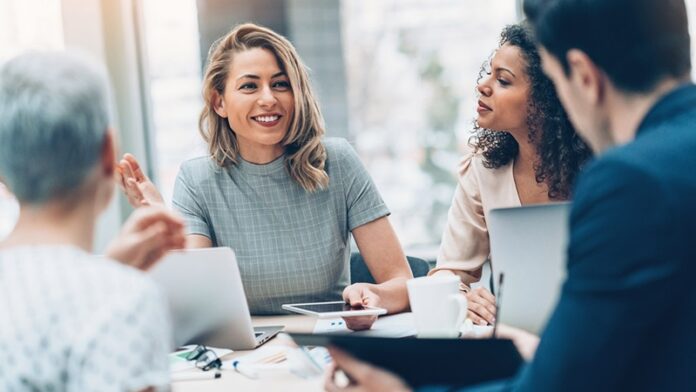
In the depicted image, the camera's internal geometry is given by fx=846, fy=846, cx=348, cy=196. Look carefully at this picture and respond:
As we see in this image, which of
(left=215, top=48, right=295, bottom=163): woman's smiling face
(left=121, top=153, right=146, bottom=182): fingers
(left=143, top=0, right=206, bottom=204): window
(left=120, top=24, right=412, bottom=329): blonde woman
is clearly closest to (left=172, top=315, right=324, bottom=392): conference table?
(left=121, top=153, right=146, bottom=182): fingers

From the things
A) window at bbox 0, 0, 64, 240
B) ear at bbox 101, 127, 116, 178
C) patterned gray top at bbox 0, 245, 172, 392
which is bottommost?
patterned gray top at bbox 0, 245, 172, 392

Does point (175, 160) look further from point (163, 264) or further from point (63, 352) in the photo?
point (63, 352)

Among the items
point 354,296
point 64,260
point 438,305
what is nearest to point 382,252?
point 354,296

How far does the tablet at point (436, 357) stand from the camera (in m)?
1.17

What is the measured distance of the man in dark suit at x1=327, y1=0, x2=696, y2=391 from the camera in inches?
37.9

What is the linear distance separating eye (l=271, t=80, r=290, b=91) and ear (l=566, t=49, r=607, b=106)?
160 centimetres

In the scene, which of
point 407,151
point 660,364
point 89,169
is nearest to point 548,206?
point 660,364

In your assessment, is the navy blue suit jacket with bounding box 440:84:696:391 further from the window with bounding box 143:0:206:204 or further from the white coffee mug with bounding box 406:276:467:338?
the window with bounding box 143:0:206:204

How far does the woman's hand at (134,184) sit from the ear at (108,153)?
1019 millimetres

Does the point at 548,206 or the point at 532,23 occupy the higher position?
the point at 532,23

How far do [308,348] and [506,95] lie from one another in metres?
1.00

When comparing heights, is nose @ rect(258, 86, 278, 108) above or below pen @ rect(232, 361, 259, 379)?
above

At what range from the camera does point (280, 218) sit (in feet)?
8.39

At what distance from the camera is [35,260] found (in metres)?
1.03
